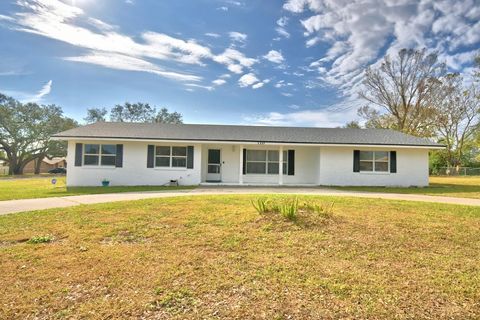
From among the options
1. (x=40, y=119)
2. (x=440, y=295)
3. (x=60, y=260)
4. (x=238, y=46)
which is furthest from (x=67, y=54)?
(x=40, y=119)

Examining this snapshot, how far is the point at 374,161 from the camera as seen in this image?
648 inches

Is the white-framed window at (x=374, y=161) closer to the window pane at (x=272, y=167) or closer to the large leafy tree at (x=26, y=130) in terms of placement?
the window pane at (x=272, y=167)

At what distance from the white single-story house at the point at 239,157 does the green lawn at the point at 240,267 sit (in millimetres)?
8958

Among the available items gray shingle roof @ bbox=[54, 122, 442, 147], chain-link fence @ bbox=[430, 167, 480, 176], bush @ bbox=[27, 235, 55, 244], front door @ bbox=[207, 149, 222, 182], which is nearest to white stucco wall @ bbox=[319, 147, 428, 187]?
gray shingle roof @ bbox=[54, 122, 442, 147]

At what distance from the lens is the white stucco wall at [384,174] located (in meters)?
16.3

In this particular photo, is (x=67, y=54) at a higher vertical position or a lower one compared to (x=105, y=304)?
higher

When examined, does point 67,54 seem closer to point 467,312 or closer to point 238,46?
point 238,46

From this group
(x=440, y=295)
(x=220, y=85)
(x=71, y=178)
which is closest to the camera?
(x=440, y=295)

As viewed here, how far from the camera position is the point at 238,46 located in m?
16.2

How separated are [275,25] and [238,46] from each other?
10.6 ft

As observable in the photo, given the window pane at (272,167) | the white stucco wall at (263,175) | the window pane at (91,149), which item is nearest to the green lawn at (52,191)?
the white stucco wall at (263,175)

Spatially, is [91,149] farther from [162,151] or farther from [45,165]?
[45,165]

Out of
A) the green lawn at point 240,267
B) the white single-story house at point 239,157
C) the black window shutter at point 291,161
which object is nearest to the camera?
the green lawn at point 240,267

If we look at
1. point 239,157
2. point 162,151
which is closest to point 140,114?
point 162,151
